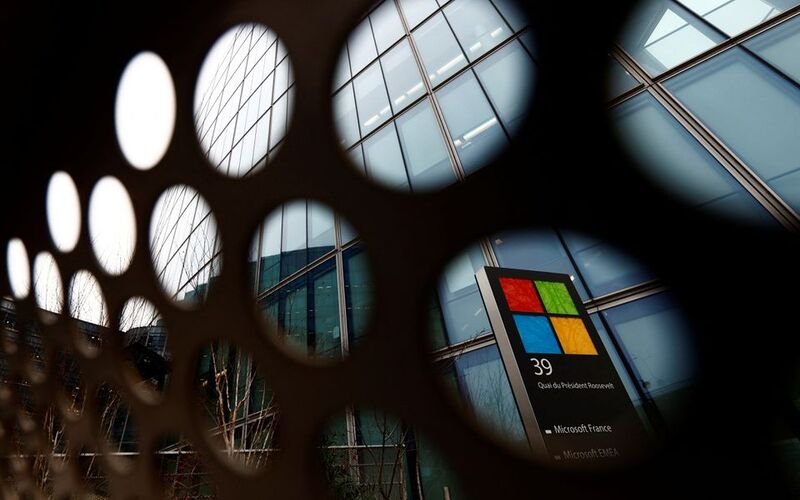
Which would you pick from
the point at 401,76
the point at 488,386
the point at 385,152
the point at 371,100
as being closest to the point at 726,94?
the point at 488,386

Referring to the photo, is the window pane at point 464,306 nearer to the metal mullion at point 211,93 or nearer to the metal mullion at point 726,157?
the metal mullion at point 726,157

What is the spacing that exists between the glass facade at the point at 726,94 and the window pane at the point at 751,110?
0.01 m

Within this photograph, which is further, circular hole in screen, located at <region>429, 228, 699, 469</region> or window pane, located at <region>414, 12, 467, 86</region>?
window pane, located at <region>414, 12, 467, 86</region>

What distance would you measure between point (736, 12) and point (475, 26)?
14.5 feet

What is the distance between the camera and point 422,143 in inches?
337

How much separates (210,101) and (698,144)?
17938mm

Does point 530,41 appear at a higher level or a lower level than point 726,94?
lower

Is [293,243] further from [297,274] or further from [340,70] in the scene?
[340,70]

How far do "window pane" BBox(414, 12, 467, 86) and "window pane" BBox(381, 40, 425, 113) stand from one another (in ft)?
1.00

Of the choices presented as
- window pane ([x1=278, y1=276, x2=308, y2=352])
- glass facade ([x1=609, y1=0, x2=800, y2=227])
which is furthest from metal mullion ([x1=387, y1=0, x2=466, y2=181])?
window pane ([x1=278, y1=276, x2=308, y2=352])

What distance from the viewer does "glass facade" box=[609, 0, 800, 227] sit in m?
4.81

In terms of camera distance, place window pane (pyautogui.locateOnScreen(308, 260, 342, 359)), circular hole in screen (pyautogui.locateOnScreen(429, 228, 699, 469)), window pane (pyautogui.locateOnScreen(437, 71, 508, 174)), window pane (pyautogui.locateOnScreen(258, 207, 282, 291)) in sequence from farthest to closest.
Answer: window pane (pyautogui.locateOnScreen(258, 207, 282, 291)) < window pane (pyautogui.locateOnScreen(308, 260, 342, 359)) < window pane (pyautogui.locateOnScreen(437, 71, 508, 174)) < circular hole in screen (pyautogui.locateOnScreen(429, 228, 699, 469))

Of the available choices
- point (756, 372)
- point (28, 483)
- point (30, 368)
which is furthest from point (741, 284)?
point (28, 483)

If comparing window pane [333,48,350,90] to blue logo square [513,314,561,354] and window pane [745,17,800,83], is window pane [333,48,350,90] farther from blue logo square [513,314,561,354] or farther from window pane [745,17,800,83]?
window pane [745,17,800,83]
